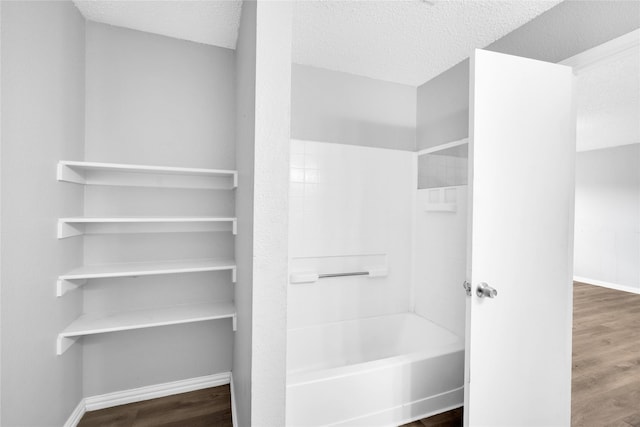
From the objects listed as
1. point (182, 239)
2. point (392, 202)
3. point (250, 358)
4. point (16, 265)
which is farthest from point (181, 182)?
point (392, 202)

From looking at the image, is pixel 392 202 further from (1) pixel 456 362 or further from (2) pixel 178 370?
(2) pixel 178 370

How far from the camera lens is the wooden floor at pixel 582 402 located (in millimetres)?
1693

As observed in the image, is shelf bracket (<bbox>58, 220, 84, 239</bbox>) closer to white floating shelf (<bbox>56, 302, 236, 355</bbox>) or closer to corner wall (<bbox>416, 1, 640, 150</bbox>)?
white floating shelf (<bbox>56, 302, 236, 355</bbox>)

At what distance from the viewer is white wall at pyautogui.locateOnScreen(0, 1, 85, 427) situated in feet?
3.79

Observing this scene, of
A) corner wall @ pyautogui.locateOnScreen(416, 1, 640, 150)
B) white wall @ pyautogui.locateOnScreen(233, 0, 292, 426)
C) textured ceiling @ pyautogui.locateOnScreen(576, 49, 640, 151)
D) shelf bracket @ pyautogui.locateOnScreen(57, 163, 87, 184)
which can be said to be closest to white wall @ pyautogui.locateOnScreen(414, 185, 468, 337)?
corner wall @ pyautogui.locateOnScreen(416, 1, 640, 150)

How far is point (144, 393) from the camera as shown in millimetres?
1898

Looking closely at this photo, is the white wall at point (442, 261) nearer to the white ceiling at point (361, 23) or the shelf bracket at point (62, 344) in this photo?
the white ceiling at point (361, 23)

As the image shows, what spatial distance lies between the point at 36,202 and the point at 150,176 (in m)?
0.65

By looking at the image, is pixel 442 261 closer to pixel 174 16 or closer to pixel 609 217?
pixel 174 16

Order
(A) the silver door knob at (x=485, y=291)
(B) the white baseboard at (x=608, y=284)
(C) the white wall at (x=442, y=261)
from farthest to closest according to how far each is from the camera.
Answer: (B) the white baseboard at (x=608, y=284) < (C) the white wall at (x=442, y=261) < (A) the silver door knob at (x=485, y=291)

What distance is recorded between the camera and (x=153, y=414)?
1766mm

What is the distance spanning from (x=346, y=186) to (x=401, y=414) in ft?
5.14

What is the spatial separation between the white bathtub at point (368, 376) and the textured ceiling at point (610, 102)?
187 cm

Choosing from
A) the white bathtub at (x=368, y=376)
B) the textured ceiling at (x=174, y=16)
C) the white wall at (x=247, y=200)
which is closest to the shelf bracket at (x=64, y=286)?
the white wall at (x=247, y=200)
